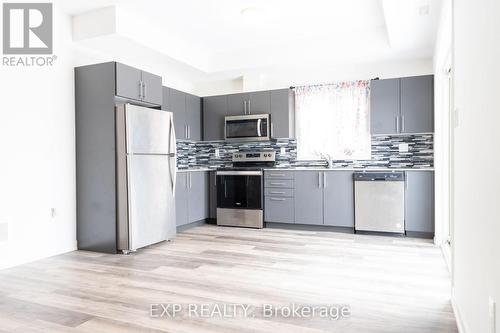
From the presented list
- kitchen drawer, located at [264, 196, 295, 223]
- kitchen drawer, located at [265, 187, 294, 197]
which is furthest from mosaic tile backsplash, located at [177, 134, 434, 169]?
kitchen drawer, located at [264, 196, 295, 223]

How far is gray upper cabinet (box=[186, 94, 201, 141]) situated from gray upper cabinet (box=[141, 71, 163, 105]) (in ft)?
3.22

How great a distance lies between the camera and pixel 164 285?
2.78 metres

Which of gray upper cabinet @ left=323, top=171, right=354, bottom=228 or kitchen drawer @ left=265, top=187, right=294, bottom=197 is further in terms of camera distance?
kitchen drawer @ left=265, top=187, right=294, bottom=197

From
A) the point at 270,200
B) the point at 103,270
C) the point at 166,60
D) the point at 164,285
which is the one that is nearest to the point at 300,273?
the point at 164,285

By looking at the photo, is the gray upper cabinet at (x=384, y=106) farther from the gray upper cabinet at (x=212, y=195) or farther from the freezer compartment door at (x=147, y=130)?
the freezer compartment door at (x=147, y=130)

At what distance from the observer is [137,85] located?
4.07 m

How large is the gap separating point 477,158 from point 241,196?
3.96 metres

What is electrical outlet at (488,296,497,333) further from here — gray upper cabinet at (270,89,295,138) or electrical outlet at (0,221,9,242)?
gray upper cabinet at (270,89,295,138)

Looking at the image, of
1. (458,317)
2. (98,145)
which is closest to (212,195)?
(98,145)

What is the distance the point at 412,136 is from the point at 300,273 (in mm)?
2854

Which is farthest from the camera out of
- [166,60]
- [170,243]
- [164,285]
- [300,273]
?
[166,60]

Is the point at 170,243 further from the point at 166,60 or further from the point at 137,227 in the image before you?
the point at 166,60

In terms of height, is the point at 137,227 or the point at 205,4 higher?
the point at 205,4

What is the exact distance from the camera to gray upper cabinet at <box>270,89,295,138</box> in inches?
207
